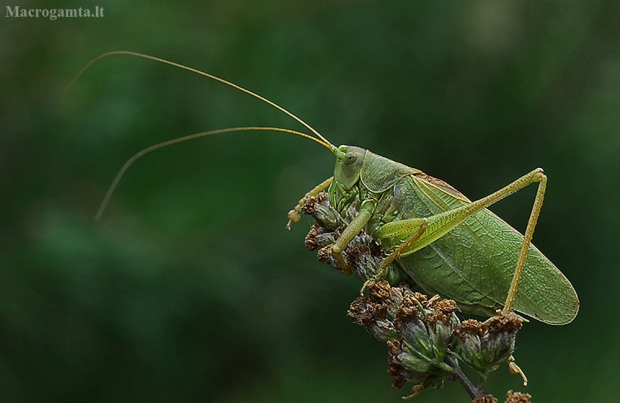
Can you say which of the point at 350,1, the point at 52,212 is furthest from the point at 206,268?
the point at 350,1

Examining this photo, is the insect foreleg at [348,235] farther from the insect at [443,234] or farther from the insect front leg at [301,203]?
the insect front leg at [301,203]

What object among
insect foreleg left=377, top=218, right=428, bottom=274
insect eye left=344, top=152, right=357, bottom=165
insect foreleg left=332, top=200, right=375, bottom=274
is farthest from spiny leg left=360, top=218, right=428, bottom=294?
insect eye left=344, top=152, right=357, bottom=165

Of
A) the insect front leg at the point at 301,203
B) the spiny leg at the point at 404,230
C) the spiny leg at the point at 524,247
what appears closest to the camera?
the spiny leg at the point at 524,247

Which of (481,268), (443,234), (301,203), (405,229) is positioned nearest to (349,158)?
(301,203)

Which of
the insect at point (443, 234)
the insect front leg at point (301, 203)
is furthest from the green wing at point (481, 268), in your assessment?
the insect front leg at point (301, 203)

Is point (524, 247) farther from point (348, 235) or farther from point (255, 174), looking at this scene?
point (255, 174)

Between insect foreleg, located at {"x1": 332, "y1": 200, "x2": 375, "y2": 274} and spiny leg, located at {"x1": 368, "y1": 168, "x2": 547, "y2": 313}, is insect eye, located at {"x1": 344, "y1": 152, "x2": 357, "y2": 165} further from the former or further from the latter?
spiny leg, located at {"x1": 368, "y1": 168, "x2": 547, "y2": 313}

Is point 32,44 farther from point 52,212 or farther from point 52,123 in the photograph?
point 52,212
